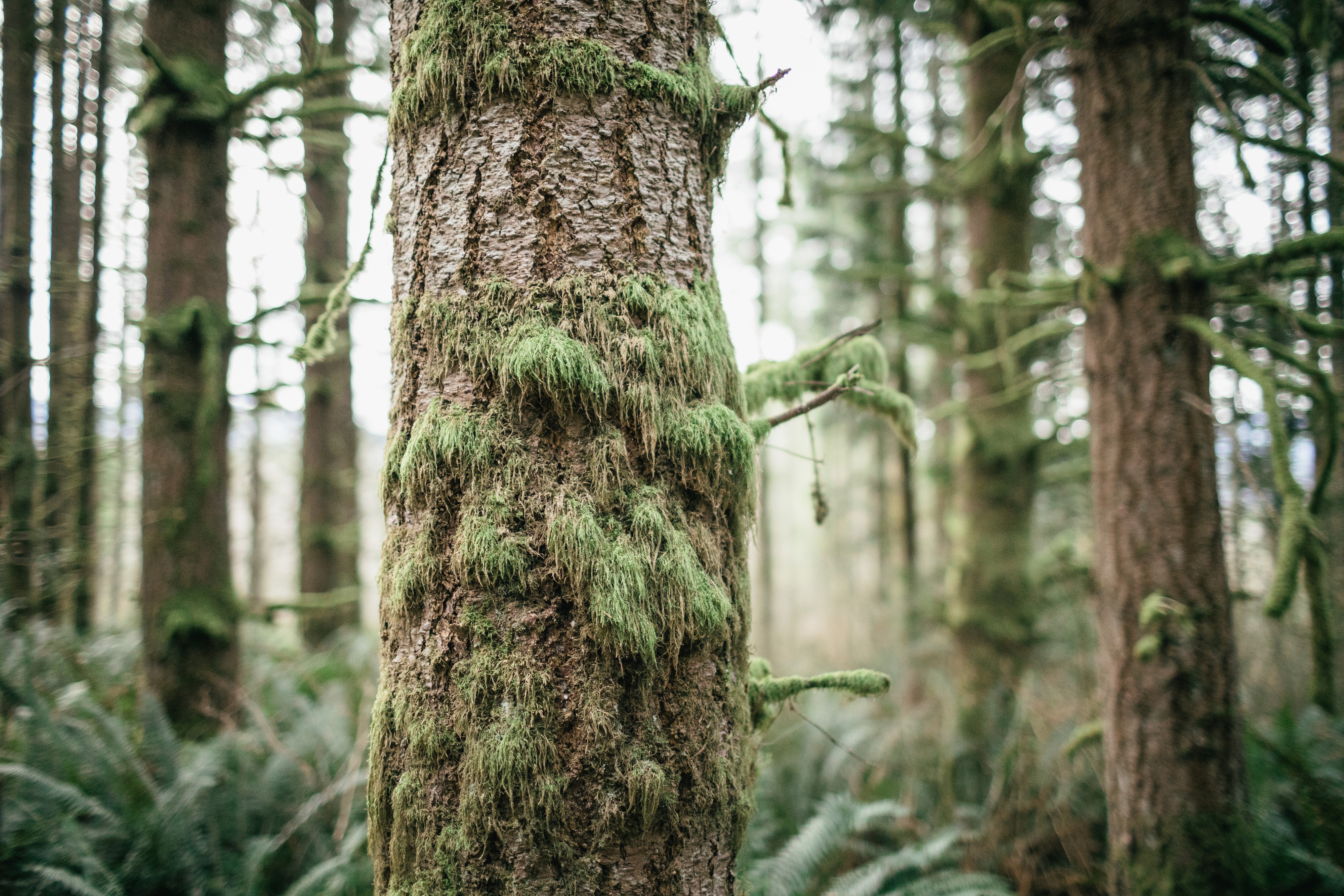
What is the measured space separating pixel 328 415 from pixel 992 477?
7.16 metres

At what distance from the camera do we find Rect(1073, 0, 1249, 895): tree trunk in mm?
2764

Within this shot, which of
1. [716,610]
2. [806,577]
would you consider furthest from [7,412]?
[806,577]

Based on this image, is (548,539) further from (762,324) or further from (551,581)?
(762,324)

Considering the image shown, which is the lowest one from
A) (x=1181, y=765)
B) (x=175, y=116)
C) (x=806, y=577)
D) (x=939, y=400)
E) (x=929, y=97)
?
(x=806, y=577)

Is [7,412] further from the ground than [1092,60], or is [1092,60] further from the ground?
[1092,60]

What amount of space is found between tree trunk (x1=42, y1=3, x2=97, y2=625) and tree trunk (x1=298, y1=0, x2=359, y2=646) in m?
1.84

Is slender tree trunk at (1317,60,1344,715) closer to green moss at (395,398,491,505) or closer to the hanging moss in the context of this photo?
the hanging moss

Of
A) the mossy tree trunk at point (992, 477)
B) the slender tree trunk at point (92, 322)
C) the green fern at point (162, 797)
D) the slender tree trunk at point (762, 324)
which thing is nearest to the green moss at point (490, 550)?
the green fern at point (162, 797)

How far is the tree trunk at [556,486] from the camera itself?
1.23 meters

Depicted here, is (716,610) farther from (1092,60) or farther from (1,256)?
(1,256)

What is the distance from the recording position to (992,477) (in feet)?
18.5

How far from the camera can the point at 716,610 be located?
4.41ft

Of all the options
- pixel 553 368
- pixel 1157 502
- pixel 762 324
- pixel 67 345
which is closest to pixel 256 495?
pixel 67 345

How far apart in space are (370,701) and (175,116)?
454 cm
